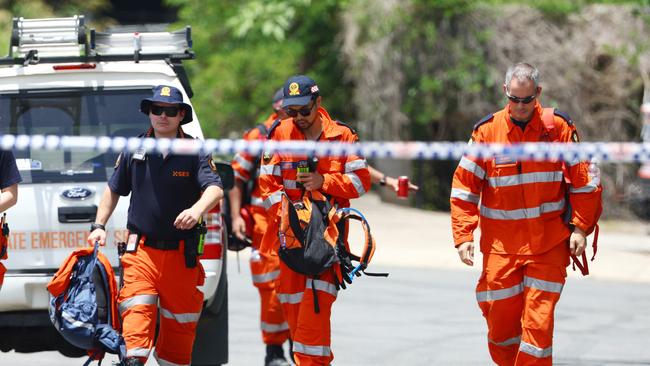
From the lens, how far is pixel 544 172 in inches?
258

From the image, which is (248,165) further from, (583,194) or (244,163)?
(583,194)

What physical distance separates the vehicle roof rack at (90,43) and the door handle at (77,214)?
3.34 ft

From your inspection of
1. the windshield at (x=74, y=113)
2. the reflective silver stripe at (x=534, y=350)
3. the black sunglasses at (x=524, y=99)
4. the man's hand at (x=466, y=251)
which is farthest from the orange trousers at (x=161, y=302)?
the black sunglasses at (x=524, y=99)

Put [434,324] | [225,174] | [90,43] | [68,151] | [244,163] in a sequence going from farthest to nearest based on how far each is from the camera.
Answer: [434,324] → [244,163] → [90,43] → [225,174] → [68,151]

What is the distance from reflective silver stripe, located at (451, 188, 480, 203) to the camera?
21.9 feet

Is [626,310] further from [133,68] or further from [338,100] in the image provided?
[338,100]

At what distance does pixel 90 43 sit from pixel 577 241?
131 inches

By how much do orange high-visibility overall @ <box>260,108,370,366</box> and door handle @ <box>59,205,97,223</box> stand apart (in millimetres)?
987

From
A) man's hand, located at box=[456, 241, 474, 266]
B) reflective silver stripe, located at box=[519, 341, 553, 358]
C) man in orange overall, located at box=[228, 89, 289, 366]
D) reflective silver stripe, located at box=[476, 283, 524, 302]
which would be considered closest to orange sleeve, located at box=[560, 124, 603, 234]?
reflective silver stripe, located at box=[476, 283, 524, 302]

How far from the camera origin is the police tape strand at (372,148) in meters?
5.66

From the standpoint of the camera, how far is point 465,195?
21.9 ft

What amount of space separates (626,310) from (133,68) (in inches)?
225

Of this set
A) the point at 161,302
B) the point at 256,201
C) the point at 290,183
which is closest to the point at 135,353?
the point at 161,302

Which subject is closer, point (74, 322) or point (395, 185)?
point (74, 322)
